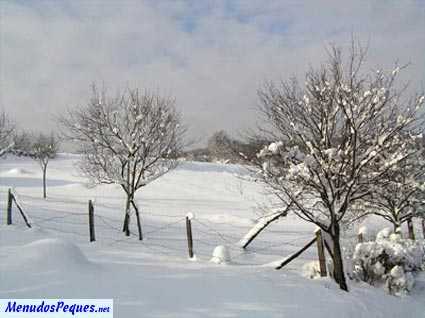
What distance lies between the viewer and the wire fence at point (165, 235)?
36.1 feet

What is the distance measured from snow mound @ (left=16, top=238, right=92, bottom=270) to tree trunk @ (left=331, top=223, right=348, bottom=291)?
4.94 m

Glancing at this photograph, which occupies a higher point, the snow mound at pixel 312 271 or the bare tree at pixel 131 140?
the bare tree at pixel 131 140

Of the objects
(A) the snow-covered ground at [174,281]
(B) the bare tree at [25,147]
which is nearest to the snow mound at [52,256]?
(A) the snow-covered ground at [174,281]

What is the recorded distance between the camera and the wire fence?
10992mm

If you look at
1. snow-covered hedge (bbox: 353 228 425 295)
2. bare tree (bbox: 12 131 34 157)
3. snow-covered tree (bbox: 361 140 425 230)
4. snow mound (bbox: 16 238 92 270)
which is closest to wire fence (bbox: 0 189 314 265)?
snow-covered hedge (bbox: 353 228 425 295)

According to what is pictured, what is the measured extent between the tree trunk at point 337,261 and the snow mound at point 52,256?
16.2ft

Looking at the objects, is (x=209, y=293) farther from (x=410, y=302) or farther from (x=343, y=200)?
(x=410, y=302)

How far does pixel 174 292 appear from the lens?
5.47 meters

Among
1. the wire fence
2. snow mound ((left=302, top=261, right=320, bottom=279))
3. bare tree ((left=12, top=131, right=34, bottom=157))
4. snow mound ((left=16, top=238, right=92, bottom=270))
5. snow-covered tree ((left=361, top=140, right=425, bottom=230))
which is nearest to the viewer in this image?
snow mound ((left=16, top=238, right=92, bottom=270))

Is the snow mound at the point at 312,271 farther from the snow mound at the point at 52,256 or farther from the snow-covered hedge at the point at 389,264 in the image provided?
the snow mound at the point at 52,256

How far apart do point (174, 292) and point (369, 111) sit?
17.0 ft

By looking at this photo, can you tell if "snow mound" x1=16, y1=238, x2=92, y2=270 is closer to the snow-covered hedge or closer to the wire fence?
the wire fence

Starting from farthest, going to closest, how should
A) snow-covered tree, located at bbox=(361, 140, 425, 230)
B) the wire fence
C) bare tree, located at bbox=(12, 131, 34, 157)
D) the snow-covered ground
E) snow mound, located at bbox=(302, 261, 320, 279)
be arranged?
bare tree, located at bbox=(12, 131, 34, 157) → snow-covered tree, located at bbox=(361, 140, 425, 230) → the wire fence → snow mound, located at bbox=(302, 261, 320, 279) → the snow-covered ground

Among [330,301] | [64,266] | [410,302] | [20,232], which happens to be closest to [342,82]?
[330,301]
